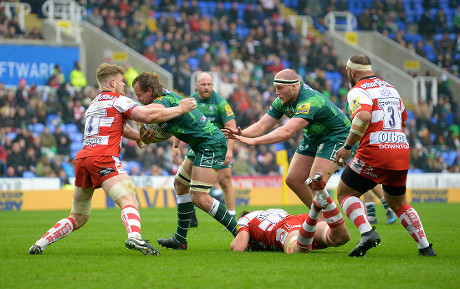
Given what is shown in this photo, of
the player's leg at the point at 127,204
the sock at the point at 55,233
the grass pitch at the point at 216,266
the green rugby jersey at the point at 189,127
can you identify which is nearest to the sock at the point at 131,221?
the player's leg at the point at 127,204

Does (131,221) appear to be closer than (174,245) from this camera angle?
Yes

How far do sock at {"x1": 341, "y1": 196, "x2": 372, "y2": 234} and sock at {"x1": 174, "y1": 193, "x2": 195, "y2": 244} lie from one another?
7.35 ft

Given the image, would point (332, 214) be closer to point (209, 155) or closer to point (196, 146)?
point (209, 155)

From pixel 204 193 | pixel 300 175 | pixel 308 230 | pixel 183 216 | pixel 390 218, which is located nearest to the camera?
pixel 308 230

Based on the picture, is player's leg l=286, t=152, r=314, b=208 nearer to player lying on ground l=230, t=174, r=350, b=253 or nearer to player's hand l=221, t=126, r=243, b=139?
player lying on ground l=230, t=174, r=350, b=253

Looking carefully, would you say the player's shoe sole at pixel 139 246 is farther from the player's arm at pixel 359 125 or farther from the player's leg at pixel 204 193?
the player's arm at pixel 359 125

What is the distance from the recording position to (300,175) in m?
9.96

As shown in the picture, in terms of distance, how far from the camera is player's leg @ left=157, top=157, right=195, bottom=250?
9172 mm

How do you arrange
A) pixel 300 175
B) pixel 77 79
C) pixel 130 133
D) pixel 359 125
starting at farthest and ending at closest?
pixel 77 79 → pixel 300 175 → pixel 130 133 → pixel 359 125

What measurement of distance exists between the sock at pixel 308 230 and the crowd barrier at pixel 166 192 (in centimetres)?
1354

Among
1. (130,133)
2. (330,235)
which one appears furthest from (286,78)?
(330,235)

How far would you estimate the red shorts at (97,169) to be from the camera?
796 centimetres

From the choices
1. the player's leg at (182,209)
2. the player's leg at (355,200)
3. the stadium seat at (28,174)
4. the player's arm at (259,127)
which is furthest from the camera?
the stadium seat at (28,174)

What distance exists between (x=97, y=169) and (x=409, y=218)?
11.9ft
